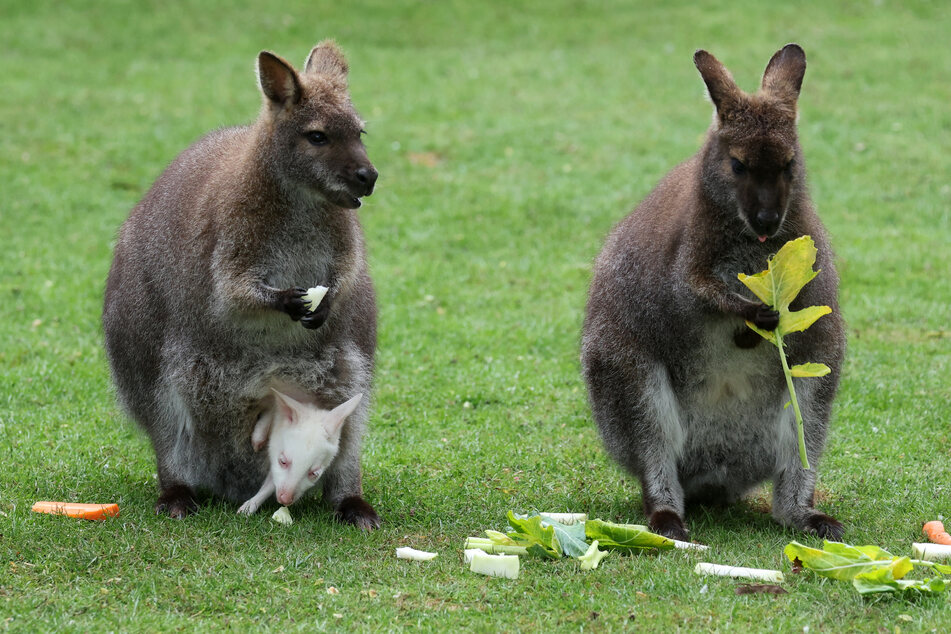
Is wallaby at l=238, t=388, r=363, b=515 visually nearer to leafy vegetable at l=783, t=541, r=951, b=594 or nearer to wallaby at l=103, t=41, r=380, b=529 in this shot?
wallaby at l=103, t=41, r=380, b=529

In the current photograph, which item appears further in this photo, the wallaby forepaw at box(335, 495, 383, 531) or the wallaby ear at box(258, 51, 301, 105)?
the wallaby forepaw at box(335, 495, 383, 531)

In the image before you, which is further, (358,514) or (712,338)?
(358,514)

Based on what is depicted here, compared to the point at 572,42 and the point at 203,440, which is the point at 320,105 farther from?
the point at 572,42

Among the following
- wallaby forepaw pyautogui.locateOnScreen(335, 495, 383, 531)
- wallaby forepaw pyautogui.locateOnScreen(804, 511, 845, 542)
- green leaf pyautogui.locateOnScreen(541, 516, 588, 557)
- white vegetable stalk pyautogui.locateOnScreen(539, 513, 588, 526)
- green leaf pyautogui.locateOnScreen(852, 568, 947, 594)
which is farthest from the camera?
wallaby forepaw pyautogui.locateOnScreen(335, 495, 383, 531)

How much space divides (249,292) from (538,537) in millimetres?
1511

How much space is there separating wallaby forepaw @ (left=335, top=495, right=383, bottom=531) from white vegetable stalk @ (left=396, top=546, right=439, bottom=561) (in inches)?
17.5

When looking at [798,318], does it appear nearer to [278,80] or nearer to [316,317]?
[316,317]

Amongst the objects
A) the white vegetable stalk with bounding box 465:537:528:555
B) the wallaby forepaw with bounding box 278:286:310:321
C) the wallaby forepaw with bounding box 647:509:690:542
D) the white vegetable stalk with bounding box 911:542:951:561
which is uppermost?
the wallaby forepaw with bounding box 278:286:310:321

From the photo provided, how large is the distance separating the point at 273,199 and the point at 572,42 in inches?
506

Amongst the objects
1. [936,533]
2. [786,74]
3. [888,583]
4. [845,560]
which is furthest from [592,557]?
[786,74]

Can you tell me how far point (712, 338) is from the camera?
5.02 metres

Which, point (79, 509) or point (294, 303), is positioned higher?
point (294, 303)

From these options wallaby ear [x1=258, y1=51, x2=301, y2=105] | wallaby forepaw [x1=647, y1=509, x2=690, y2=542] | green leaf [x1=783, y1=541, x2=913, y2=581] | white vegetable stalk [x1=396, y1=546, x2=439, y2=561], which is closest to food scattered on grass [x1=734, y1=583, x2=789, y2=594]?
green leaf [x1=783, y1=541, x2=913, y2=581]

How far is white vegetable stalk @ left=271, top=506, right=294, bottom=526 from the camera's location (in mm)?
5090
